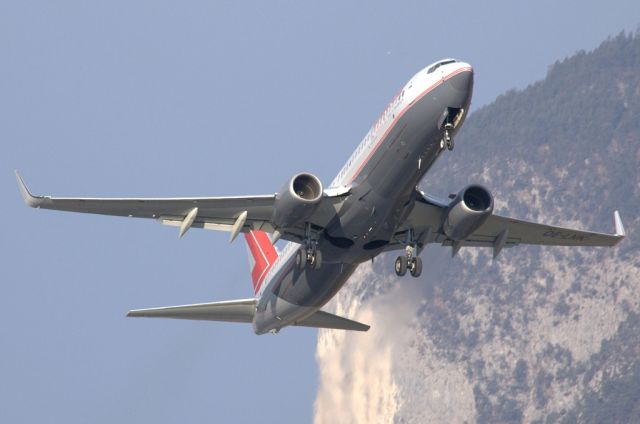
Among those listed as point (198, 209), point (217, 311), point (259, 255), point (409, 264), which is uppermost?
point (259, 255)

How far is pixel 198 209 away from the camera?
55469mm

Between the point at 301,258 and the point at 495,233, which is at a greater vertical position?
the point at 495,233

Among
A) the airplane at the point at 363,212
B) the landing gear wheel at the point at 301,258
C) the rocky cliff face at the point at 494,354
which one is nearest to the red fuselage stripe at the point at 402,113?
the airplane at the point at 363,212

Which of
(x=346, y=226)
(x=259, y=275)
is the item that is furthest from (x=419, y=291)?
(x=346, y=226)

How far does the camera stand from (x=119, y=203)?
53531 mm

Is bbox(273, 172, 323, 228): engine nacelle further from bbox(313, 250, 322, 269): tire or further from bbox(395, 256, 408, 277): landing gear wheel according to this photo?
bbox(395, 256, 408, 277): landing gear wheel

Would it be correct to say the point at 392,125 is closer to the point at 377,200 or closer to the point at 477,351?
the point at 377,200

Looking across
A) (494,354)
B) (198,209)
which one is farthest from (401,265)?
(494,354)

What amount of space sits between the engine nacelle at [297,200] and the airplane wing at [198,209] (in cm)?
83

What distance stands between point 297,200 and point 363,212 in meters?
2.60

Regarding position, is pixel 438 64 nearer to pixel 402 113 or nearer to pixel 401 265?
pixel 402 113

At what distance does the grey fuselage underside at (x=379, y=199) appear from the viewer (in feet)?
164

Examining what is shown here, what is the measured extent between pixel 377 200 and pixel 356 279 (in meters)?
147

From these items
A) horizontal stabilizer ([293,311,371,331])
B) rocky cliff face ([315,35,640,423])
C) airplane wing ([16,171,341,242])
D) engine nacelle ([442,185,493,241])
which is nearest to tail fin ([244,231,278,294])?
horizontal stabilizer ([293,311,371,331])
